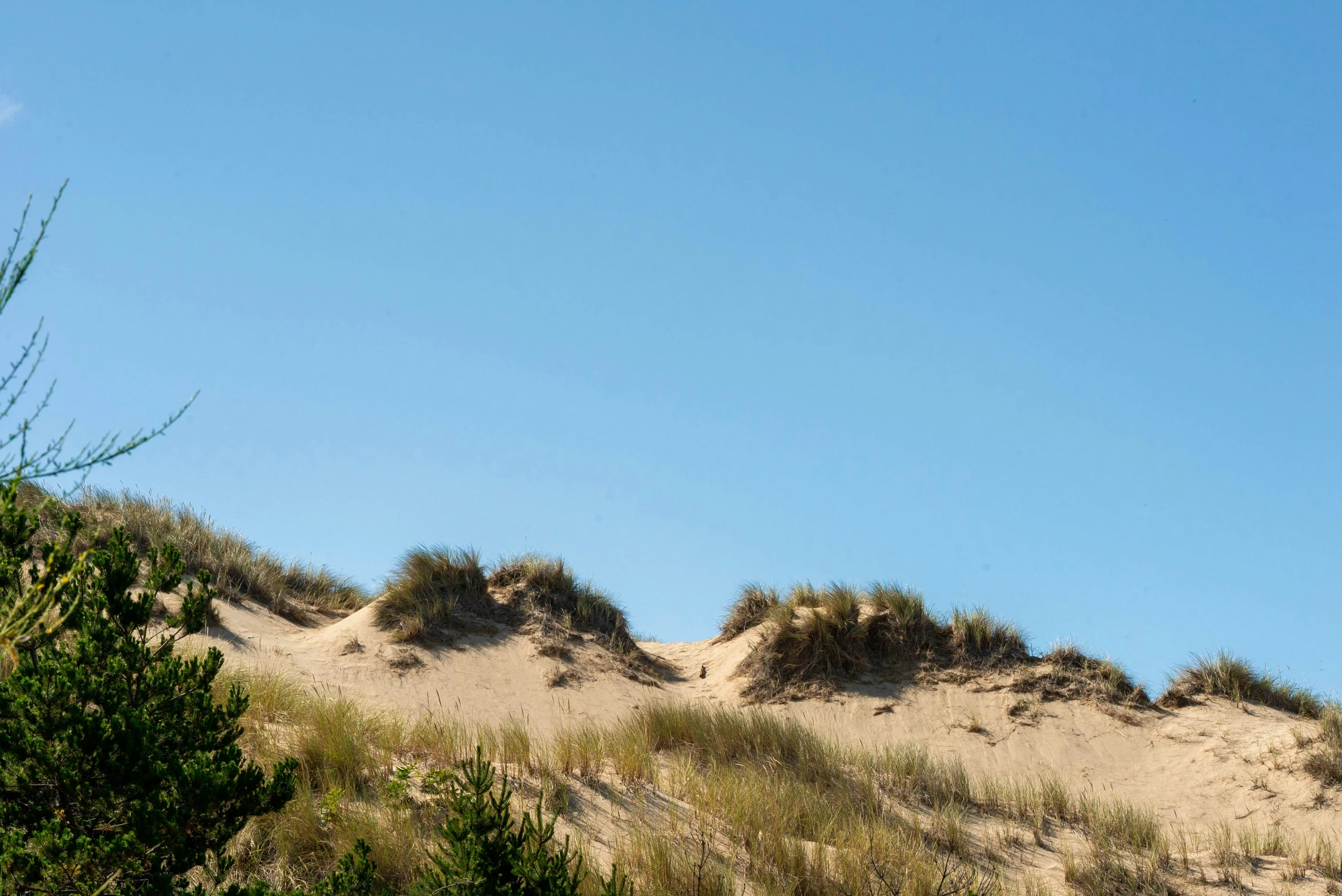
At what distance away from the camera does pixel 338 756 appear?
7.78m

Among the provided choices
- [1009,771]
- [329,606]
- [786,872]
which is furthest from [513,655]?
[786,872]

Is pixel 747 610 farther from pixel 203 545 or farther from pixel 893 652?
pixel 203 545

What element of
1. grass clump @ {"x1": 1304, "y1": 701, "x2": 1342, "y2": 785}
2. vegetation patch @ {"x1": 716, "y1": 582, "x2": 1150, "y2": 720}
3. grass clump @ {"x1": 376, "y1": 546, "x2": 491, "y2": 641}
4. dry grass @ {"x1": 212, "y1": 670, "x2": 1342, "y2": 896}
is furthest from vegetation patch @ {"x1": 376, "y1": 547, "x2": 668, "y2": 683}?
grass clump @ {"x1": 1304, "y1": 701, "x2": 1342, "y2": 785}

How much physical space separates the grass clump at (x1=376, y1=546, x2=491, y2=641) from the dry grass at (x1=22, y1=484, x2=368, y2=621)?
91.5 inches

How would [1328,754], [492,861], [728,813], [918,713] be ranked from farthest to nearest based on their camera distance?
[918,713]
[1328,754]
[728,813]
[492,861]

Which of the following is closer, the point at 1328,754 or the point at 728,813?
the point at 728,813

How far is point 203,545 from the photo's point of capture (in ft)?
55.4

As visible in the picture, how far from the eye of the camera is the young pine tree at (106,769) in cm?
482

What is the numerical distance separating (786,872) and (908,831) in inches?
86.1

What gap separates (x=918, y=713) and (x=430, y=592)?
813 cm

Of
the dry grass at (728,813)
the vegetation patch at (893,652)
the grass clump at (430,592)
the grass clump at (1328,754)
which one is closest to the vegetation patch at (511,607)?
the grass clump at (430,592)

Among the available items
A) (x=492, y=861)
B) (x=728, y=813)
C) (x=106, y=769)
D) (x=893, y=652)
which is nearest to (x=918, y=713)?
(x=893, y=652)

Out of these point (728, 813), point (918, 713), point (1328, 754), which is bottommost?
point (728, 813)

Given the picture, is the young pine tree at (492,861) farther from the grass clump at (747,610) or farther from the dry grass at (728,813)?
the grass clump at (747,610)
